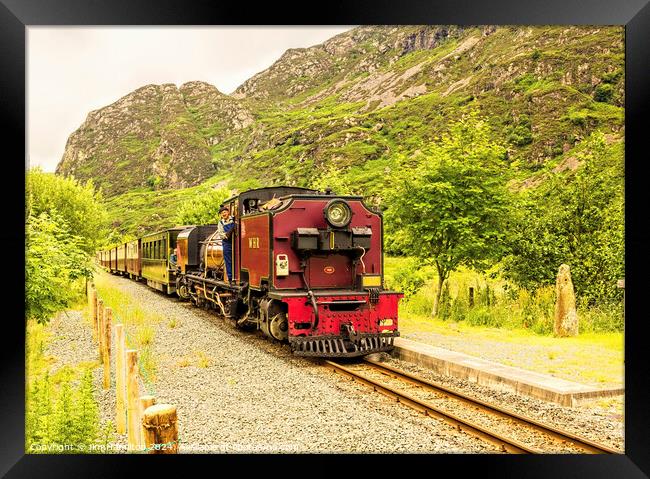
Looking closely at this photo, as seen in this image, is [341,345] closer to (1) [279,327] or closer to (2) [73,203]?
(1) [279,327]

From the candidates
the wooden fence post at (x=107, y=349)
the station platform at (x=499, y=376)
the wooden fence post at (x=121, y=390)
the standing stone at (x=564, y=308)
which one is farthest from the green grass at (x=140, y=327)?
the standing stone at (x=564, y=308)

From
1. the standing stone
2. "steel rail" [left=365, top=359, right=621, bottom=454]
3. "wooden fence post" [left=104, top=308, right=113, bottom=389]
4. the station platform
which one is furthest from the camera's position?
the standing stone

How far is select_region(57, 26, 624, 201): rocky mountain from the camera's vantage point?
20.8 metres

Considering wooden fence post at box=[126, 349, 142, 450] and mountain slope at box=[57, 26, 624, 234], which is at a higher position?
mountain slope at box=[57, 26, 624, 234]

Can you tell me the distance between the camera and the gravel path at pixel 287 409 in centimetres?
568

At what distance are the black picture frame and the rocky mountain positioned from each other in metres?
11.9

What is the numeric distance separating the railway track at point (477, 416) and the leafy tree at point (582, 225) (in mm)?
5914

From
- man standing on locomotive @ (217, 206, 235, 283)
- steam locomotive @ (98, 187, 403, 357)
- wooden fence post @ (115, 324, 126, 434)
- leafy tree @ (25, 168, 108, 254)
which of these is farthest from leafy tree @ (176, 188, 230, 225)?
wooden fence post @ (115, 324, 126, 434)

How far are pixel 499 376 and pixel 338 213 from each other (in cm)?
399

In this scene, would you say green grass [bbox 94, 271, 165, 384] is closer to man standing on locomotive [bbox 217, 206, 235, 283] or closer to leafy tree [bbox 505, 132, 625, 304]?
man standing on locomotive [bbox 217, 206, 235, 283]

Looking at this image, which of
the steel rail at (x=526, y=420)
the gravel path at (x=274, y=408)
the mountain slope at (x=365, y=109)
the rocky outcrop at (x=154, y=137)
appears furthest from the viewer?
the mountain slope at (x=365, y=109)

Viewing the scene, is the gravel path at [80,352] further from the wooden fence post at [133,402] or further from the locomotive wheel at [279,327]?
the locomotive wheel at [279,327]

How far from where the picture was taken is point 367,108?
34.9 m
